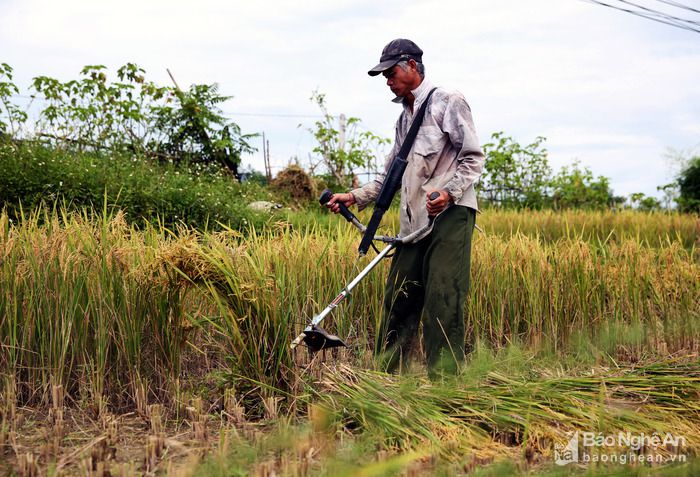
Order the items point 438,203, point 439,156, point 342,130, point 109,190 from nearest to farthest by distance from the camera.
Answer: point 438,203 < point 439,156 < point 109,190 < point 342,130

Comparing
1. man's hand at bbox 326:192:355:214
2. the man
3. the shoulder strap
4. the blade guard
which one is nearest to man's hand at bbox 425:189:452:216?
the man

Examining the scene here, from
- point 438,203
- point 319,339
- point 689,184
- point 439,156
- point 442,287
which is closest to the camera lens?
point 319,339

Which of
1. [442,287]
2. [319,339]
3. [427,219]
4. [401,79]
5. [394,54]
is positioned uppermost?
[394,54]

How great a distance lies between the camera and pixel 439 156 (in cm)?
400

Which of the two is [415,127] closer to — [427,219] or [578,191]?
[427,219]

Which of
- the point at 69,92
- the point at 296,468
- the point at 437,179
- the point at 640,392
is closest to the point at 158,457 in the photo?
the point at 296,468

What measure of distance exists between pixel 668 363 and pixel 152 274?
2.88 m

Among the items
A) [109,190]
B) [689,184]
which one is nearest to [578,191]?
[689,184]

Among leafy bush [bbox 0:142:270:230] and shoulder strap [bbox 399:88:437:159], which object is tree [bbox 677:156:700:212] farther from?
shoulder strap [bbox 399:88:437:159]

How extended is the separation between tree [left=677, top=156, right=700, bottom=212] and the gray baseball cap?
45.1ft

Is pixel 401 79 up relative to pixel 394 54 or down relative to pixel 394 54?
down

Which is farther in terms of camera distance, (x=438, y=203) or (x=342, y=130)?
(x=342, y=130)

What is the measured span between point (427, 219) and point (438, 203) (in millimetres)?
257

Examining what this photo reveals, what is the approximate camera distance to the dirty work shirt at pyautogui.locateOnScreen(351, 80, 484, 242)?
3.89 metres
